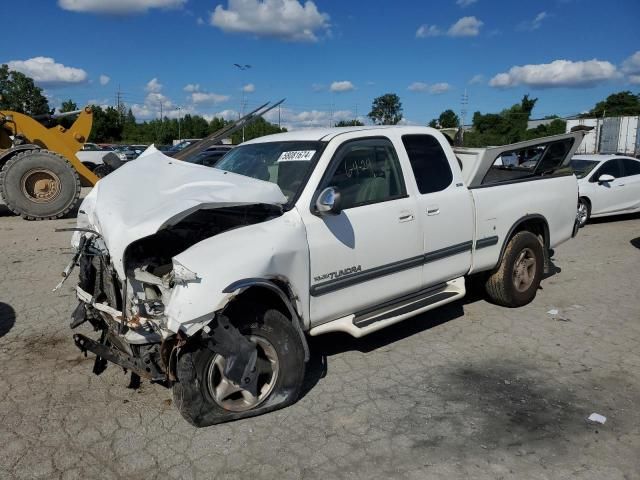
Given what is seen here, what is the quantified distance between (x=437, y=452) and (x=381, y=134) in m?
2.64

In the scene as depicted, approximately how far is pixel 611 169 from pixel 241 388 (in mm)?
11278

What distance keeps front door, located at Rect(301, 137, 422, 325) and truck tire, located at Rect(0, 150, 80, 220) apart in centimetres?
964

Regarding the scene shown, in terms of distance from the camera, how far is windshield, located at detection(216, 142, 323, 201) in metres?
4.22

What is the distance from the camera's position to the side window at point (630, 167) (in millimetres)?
12106

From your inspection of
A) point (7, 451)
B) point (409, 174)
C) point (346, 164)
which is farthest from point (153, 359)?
point (409, 174)

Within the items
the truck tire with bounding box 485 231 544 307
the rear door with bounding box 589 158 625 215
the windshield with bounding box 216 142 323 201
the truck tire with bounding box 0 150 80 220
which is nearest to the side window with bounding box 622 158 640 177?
the rear door with bounding box 589 158 625 215

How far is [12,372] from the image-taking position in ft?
14.3

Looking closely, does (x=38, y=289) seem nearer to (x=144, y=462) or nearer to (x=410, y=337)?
(x=144, y=462)

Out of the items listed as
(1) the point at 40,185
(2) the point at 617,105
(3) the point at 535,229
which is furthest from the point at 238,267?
(2) the point at 617,105

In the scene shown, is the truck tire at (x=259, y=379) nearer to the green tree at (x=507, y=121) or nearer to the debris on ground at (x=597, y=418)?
the debris on ground at (x=597, y=418)

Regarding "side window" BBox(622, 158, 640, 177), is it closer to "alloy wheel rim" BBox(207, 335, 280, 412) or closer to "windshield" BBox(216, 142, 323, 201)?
"windshield" BBox(216, 142, 323, 201)

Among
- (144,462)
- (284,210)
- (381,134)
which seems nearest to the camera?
(144,462)

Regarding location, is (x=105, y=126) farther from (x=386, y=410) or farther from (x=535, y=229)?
(x=386, y=410)

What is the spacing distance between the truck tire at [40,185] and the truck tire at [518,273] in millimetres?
9893
